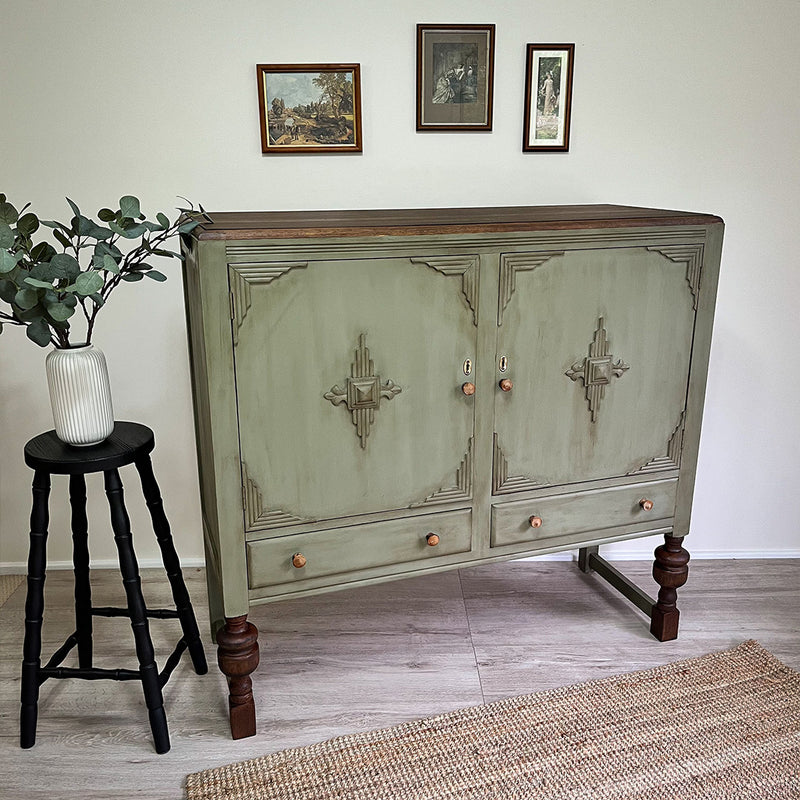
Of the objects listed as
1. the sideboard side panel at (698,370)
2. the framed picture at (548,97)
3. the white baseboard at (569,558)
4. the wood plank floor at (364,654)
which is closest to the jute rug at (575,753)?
the wood plank floor at (364,654)

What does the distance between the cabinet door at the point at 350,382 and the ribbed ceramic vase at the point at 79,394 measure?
0.35m

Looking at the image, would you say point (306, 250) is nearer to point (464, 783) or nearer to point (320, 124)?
point (320, 124)

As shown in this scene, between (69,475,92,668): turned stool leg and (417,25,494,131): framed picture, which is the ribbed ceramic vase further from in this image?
(417,25,494,131): framed picture

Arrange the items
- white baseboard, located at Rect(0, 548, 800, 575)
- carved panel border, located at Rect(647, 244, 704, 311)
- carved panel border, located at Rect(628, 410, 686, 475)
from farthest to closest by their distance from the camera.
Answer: white baseboard, located at Rect(0, 548, 800, 575) → carved panel border, located at Rect(628, 410, 686, 475) → carved panel border, located at Rect(647, 244, 704, 311)

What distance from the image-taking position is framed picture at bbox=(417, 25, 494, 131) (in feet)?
7.73

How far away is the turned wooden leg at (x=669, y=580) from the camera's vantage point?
7.55ft

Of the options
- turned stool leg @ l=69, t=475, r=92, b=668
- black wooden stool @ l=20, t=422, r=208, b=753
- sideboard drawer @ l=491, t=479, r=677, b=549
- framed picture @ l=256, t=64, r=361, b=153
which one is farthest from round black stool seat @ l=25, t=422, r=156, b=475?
framed picture @ l=256, t=64, r=361, b=153

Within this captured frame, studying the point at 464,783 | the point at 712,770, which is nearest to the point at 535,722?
the point at 464,783

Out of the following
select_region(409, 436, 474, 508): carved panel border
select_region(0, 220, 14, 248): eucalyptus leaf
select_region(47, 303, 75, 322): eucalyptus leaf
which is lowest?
select_region(409, 436, 474, 508): carved panel border

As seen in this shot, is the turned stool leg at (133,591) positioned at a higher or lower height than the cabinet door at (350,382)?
lower

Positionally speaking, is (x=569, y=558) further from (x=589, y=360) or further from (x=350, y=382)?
(x=350, y=382)

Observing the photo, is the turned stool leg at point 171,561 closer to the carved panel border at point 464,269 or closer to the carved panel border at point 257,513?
the carved panel border at point 257,513

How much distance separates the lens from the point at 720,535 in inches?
114

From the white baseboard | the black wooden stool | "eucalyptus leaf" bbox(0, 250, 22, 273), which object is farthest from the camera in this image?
the white baseboard
